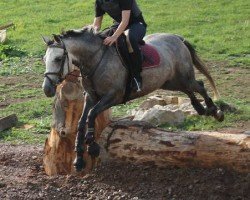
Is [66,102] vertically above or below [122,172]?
above

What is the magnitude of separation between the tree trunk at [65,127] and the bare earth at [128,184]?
0.28m

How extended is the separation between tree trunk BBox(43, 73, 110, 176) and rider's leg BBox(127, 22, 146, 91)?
0.68 m

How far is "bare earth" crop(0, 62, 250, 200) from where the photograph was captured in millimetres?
9234

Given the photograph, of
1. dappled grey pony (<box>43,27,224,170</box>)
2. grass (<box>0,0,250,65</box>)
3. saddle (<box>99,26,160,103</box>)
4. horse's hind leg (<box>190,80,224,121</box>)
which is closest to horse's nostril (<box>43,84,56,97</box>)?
dappled grey pony (<box>43,27,224,170</box>)

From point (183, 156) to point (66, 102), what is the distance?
6.57ft

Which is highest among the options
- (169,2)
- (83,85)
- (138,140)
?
(83,85)

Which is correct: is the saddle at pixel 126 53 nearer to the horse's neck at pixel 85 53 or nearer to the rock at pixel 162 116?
the horse's neck at pixel 85 53

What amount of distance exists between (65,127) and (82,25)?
1510 cm

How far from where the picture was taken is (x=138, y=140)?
989cm

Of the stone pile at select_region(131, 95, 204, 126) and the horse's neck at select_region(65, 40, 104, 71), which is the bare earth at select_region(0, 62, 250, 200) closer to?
the horse's neck at select_region(65, 40, 104, 71)

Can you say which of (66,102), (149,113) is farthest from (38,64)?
(66,102)

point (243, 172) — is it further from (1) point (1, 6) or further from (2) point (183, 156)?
(1) point (1, 6)

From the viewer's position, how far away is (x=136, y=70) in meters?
10.5

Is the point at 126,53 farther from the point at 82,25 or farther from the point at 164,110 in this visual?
the point at 82,25
